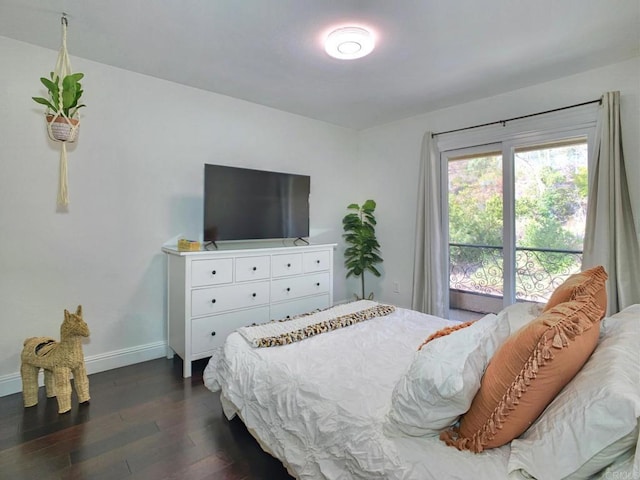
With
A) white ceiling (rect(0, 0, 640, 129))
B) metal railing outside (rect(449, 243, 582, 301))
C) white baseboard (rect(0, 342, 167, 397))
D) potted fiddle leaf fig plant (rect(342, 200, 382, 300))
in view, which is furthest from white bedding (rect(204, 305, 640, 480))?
potted fiddle leaf fig plant (rect(342, 200, 382, 300))

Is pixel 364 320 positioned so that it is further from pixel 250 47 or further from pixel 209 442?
pixel 250 47

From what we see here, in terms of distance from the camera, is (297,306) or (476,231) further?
(476,231)

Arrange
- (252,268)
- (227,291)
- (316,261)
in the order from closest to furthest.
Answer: (227,291) → (252,268) → (316,261)

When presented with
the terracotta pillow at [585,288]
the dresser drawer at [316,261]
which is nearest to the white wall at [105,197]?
the dresser drawer at [316,261]

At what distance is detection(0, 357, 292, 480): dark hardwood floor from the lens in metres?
1.63

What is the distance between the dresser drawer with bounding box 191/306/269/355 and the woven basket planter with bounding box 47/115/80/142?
1505 millimetres

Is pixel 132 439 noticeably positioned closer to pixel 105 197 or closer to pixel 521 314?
pixel 105 197

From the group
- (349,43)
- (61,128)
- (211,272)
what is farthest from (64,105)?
(349,43)

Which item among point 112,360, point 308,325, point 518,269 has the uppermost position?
point 518,269

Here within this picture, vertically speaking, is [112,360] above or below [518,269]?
below

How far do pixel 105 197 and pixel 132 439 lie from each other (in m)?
1.79

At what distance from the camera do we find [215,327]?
2.79 m

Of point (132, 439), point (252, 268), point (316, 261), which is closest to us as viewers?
point (132, 439)

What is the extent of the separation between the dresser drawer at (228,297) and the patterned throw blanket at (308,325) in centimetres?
72
